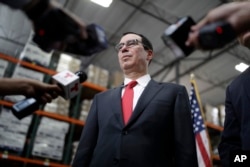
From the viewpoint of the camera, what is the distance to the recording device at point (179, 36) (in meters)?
0.46

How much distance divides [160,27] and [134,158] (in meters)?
7.38

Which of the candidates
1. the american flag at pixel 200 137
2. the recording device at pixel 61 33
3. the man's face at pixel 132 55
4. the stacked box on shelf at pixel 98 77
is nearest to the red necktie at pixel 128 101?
the man's face at pixel 132 55

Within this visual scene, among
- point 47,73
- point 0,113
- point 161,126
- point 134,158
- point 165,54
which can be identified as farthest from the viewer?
point 165,54

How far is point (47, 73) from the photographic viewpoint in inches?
170

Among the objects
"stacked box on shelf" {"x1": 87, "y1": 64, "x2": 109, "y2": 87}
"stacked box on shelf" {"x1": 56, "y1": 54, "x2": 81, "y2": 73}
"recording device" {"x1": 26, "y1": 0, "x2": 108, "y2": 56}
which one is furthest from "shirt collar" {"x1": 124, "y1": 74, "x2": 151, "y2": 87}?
"stacked box on shelf" {"x1": 87, "y1": 64, "x2": 109, "y2": 87}

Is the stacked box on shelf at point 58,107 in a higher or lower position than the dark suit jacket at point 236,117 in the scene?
higher

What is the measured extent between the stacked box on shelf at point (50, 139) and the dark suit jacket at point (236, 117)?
3005mm

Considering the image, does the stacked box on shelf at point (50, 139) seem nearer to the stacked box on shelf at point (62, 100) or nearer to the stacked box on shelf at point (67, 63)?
the stacked box on shelf at point (62, 100)

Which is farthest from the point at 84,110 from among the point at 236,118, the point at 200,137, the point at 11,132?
the point at 236,118

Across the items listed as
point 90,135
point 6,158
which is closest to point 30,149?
point 6,158

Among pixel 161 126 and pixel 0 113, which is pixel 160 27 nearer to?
pixel 0 113

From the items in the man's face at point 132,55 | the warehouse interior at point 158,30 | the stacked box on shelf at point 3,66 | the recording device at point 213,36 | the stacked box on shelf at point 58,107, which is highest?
the warehouse interior at point 158,30

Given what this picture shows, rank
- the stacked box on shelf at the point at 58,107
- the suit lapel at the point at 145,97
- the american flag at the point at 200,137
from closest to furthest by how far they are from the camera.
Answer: the suit lapel at the point at 145,97, the american flag at the point at 200,137, the stacked box on shelf at the point at 58,107

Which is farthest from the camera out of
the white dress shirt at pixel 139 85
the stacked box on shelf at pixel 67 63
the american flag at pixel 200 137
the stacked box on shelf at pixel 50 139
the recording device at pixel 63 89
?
the stacked box on shelf at pixel 67 63
